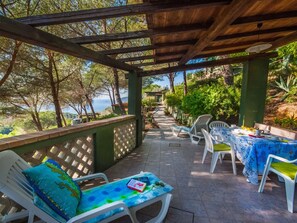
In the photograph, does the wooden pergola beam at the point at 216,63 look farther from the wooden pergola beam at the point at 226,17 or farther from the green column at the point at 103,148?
the green column at the point at 103,148

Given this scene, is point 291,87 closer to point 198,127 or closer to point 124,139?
point 198,127

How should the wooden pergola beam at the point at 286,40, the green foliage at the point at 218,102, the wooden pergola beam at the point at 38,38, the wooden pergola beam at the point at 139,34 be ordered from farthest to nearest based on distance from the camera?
1. the green foliage at the point at 218,102
2. the wooden pergola beam at the point at 286,40
3. the wooden pergola beam at the point at 139,34
4. the wooden pergola beam at the point at 38,38

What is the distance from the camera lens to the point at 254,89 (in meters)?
4.76

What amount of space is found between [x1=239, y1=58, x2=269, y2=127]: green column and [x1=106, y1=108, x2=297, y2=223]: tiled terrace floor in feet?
6.22

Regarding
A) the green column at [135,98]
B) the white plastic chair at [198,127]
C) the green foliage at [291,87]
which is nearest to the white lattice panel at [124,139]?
the green column at [135,98]

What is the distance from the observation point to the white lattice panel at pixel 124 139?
3.91m

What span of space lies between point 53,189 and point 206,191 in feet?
6.98

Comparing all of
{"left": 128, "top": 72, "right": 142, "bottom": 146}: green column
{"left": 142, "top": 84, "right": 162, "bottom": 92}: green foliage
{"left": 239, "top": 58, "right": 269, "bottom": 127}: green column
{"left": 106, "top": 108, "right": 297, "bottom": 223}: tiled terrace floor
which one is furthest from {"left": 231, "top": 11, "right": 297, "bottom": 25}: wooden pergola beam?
{"left": 142, "top": 84, "right": 162, "bottom": 92}: green foliage

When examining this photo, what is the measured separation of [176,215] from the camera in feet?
6.75

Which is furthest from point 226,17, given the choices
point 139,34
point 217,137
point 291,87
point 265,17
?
point 291,87

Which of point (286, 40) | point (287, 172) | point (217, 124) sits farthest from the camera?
point (217, 124)

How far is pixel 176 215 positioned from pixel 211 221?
0.41 metres

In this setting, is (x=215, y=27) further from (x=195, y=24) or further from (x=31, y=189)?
(x=31, y=189)

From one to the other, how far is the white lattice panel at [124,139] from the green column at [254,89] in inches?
126
